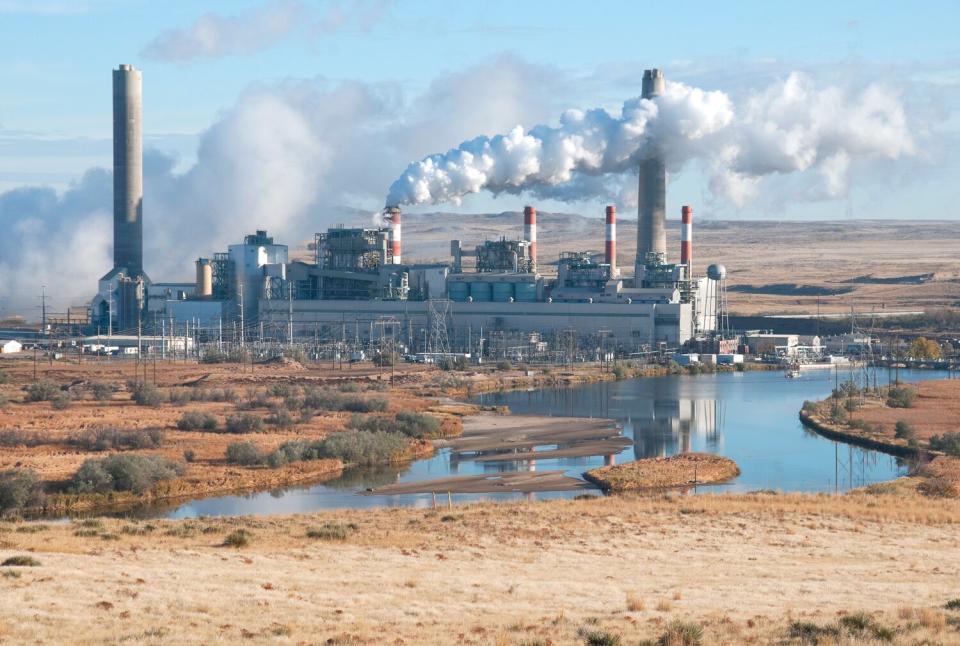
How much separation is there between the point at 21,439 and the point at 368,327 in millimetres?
36243

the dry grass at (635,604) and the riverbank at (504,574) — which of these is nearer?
the riverbank at (504,574)

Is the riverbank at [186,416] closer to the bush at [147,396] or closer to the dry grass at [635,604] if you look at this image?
the bush at [147,396]

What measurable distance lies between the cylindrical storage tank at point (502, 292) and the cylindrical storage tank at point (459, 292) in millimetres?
1276

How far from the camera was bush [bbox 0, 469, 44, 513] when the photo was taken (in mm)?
24156

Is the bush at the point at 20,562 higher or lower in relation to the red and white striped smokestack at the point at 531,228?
lower

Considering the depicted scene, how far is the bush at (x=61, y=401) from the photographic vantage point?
39.2 m

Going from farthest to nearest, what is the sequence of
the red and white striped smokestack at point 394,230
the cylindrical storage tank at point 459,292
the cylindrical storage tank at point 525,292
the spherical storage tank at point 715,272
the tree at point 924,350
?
the spherical storage tank at point 715,272, the cylindrical storage tank at point 459,292, the cylindrical storage tank at point 525,292, the red and white striped smokestack at point 394,230, the tree at point 924,350

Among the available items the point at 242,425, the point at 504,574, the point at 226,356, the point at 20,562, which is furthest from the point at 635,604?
the point at 226,356

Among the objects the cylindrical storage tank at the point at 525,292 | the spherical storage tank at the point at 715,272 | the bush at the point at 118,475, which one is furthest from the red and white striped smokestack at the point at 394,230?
the bush at the point at 118,475

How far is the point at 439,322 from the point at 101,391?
23.6m

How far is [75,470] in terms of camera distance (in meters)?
27.4

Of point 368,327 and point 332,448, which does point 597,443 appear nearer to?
point 332,448

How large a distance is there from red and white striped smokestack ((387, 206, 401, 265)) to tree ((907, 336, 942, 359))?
2317 cm

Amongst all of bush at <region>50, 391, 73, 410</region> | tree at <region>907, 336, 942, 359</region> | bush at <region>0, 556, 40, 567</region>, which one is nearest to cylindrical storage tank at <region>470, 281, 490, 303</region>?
tree at <region>907, 336, 942, 359</region>
